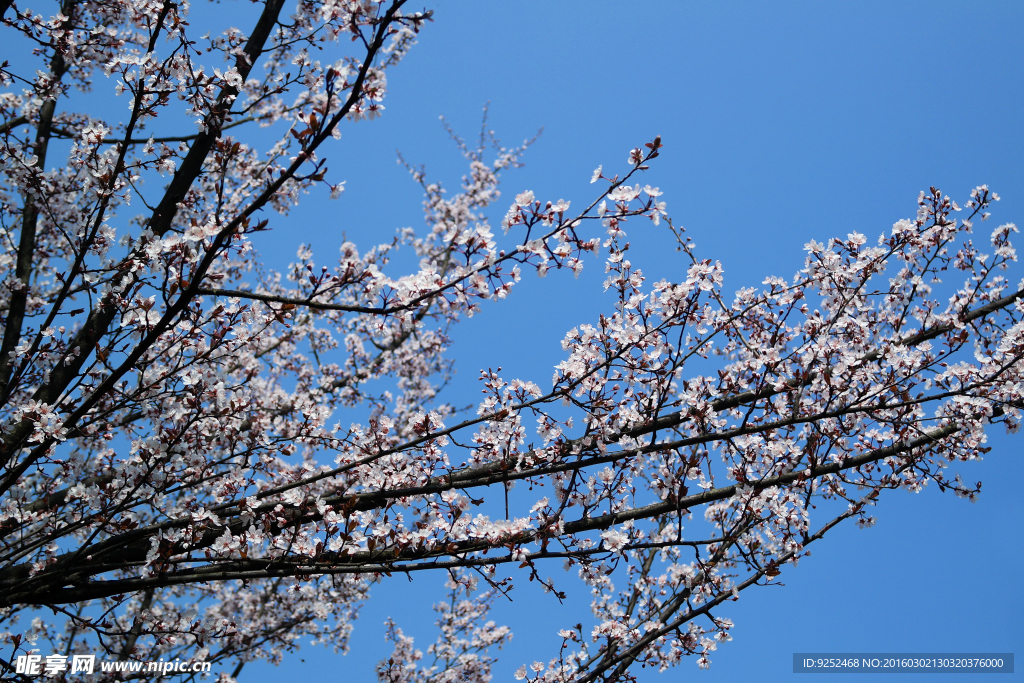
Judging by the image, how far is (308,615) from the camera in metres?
8.88

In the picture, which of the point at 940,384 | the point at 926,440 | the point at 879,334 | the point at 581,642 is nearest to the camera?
the point at 926,440

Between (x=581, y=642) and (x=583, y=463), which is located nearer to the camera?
(x=583, y=463)

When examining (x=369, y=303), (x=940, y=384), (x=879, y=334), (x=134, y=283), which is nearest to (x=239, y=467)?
(x=134, y=283)

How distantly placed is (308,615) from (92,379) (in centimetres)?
580

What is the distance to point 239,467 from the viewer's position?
15.7ft

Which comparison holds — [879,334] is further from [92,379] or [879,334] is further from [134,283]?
[92,379]

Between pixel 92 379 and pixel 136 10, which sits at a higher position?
pixel 136 10

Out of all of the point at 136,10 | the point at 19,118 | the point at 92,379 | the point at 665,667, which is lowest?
the point at 665,667

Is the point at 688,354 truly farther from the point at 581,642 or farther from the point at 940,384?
the point at 581,642

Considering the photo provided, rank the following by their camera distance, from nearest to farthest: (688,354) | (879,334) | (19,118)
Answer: (688,354), (879,334), (19,118)

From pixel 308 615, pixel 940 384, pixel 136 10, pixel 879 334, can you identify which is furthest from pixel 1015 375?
pixel 308 615

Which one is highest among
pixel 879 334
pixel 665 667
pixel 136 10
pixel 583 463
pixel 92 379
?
pixel 136 10

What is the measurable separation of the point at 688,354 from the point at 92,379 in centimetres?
450

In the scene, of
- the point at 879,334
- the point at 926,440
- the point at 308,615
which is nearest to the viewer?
the point at 926,440
